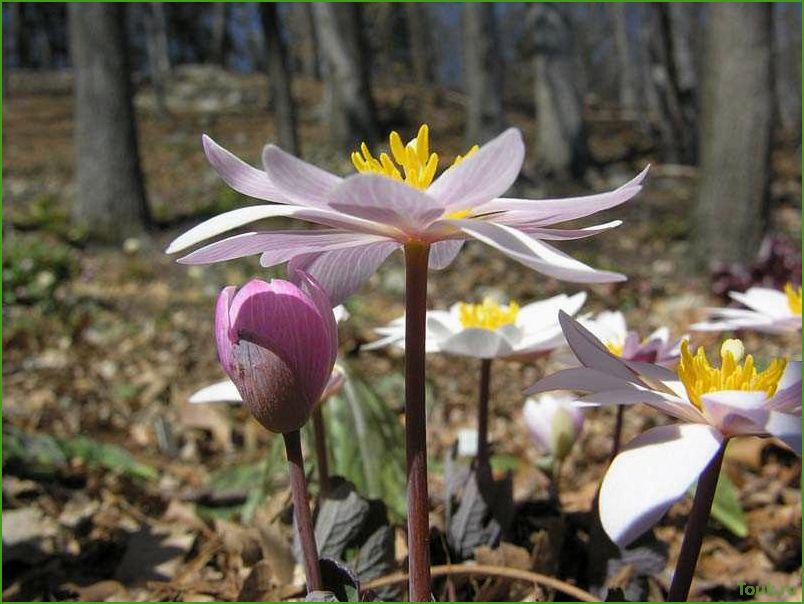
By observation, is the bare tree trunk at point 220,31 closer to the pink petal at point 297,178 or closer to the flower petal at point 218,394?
the flower petal at point 218,394

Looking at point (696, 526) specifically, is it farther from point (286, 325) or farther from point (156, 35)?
point (156, 35)

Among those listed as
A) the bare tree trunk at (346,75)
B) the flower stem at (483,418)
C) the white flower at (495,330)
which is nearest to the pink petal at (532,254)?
the white flower at (495,330)

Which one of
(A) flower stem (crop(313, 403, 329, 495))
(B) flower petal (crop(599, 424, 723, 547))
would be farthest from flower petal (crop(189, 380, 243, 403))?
(B) flower petal (crop(599, 424, 723, 547))

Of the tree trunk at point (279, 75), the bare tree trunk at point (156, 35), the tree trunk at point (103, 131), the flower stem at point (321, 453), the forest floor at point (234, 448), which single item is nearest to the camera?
the flower stem at point (321, 453)

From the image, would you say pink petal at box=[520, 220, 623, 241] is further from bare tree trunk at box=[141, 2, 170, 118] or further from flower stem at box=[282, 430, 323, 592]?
bare tree trunk at box=[141, 2, 170, 118]

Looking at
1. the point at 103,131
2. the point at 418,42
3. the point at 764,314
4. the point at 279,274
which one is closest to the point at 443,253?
the point at 764,314
